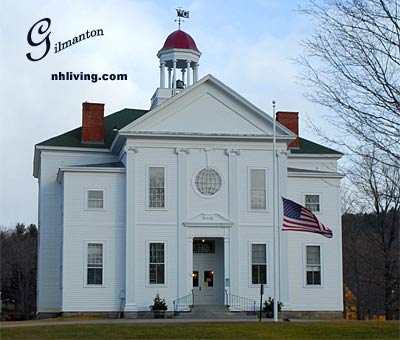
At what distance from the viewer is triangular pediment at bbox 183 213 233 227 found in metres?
40.6

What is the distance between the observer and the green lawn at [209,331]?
83.1ft

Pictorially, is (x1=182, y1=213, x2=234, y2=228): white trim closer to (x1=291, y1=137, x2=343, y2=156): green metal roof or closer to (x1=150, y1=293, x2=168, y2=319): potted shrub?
(x1=150, y1=293, x2=168, y2=319): potted shrub

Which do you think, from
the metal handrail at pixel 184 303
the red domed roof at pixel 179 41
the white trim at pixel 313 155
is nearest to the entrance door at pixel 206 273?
the metal handrail at pixel 184 303

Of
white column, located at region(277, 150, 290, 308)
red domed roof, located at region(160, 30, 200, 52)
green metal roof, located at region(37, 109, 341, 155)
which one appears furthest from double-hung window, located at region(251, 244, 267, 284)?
red domed roof, located at region(160, 30, 200, 52)

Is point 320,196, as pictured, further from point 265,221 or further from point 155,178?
point 155,178

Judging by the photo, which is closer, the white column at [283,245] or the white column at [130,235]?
the white column at [130,235]

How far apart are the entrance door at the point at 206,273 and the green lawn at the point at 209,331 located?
1271 centimetres

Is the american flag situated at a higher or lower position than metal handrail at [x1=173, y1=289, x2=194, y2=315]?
higher

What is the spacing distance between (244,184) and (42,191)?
11.2m

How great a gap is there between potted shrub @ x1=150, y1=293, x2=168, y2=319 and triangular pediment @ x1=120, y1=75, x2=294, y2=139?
809 cm

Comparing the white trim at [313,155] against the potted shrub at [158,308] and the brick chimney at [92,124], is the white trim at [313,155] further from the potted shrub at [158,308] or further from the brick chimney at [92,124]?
the potted shrub at [158,308]

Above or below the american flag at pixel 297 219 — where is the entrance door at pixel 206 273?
below

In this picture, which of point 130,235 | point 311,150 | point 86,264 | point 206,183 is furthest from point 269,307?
point 311,150

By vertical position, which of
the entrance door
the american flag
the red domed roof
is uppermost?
the red domed roof
